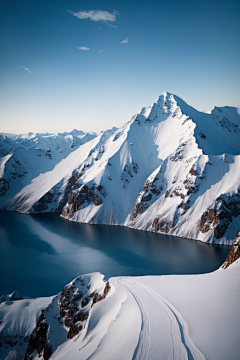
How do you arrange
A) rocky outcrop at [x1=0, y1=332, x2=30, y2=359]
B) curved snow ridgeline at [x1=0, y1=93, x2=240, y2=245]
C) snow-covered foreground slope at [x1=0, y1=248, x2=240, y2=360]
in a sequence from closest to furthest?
1. snow-covered foreground slope at [x1=0, y1=248, x2=240, y2=360]
2. rocky outcrop at [x1=0, y1=332, x2=30, y2=359]
3. curved snow ridgeline at [x1=0, y1=93, x2=240, y2=245]

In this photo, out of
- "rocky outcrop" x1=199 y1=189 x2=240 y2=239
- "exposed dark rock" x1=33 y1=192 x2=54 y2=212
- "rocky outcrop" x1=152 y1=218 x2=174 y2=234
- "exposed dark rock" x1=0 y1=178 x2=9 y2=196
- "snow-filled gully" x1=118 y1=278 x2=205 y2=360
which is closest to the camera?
"snow-filled gully" x1=118 y1=278 x2=205 y2=360

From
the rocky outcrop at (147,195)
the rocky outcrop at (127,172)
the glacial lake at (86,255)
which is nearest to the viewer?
the glacial lake at (86,255)

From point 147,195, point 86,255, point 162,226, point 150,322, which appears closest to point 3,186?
point 147,195

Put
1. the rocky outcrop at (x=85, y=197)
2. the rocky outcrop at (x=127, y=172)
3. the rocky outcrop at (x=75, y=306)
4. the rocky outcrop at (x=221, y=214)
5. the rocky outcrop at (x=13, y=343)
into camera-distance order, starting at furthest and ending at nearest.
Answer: the rocky outcrop at (x=127, y=172) < the rocky outcrop at (x=85, y=197) < the rocky outcrop at (x=221, y=214) < the rocky outcrop at (x=13, y=343) < the rocky outcrop at (x=75, y=306)

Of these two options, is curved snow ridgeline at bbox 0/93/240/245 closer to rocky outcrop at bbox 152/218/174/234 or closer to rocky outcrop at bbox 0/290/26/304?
rocky outcrop at bbox 152/218/174/234

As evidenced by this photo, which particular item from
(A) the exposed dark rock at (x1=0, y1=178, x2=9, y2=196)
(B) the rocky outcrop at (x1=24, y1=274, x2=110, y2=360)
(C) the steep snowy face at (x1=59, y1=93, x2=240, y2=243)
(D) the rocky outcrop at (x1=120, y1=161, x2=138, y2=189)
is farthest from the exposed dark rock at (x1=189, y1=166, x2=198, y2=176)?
(A) the exposed dark rock at (x1=0, y1=178, x2=9, y2=196)

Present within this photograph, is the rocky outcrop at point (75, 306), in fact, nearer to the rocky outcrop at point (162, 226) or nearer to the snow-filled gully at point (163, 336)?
the snow-filled gully at point (163, 336)

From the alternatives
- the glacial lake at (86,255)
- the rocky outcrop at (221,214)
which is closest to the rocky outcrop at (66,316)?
the glacial lake at (86,255)
